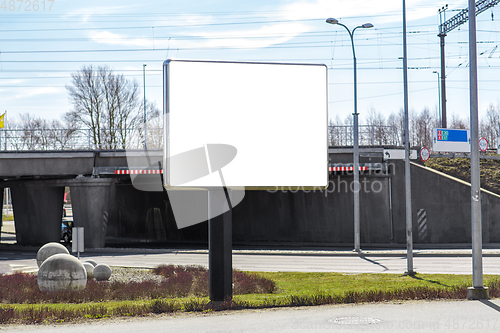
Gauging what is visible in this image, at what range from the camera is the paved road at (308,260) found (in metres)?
18.1

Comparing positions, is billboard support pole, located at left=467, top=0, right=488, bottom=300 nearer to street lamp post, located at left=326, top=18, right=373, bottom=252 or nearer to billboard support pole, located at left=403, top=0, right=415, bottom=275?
billboard support pole, located at left=403, top=0, right=415, bottom=275

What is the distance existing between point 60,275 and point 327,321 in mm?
7290

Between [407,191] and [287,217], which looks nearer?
[407,191]

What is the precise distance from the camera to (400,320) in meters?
8.41

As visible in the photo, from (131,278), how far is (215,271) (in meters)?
7.42

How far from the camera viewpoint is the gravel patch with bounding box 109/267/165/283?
15773 mm

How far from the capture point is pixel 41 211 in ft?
106

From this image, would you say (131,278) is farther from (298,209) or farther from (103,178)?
(298,209)

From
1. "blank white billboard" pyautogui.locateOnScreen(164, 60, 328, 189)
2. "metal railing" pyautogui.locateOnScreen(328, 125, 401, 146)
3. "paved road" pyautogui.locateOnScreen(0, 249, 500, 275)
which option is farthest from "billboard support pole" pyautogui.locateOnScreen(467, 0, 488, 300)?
"metal railing" pyautogui.locateOnScreen(328, 125, 401, 146)

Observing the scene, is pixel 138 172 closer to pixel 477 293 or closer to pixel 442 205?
pixel 442 205

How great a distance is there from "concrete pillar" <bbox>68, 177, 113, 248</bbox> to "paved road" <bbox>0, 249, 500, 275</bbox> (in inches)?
52.7

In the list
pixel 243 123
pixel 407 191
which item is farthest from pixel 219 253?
pixel 407 191

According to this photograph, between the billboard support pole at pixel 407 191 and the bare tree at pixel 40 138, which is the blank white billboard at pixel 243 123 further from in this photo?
A: the bare tree at pixel 40 138

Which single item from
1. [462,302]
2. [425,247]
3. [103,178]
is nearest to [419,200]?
[425,247]
